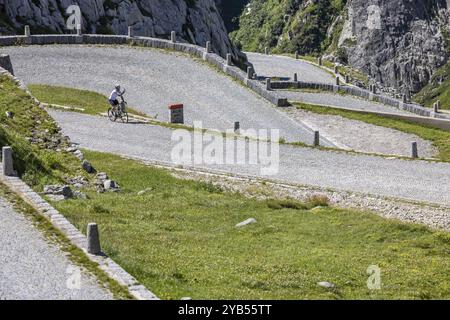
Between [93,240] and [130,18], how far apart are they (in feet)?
181

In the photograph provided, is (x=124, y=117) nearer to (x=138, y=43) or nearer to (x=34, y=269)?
(x=138, y=43)

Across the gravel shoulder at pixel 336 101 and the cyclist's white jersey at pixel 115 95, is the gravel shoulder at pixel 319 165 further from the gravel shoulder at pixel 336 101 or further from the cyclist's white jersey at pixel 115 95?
the gravel shoulder at pixel 336 101

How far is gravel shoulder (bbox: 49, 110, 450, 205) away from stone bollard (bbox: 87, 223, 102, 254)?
13334 millimetres

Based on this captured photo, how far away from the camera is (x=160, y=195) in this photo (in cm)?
2433

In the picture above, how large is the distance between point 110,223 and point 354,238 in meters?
6.61

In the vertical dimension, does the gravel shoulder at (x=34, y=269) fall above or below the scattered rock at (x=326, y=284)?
above

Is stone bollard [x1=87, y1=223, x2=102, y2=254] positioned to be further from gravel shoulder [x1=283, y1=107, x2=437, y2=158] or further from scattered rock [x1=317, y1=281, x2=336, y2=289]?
gravel shoulder [x1=283, y1=107, x2=437, y2=158]

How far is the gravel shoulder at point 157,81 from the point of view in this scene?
42875mm

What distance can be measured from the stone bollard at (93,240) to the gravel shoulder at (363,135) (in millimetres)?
24224

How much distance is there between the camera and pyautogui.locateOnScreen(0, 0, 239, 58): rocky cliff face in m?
59.3

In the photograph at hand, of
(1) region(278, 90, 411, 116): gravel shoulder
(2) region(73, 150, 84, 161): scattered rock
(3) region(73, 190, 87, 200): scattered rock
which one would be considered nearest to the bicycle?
(2) region(73, 150, 84, 161): scattered rock

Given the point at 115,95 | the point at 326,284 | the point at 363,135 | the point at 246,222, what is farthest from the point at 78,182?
the point at 363,135

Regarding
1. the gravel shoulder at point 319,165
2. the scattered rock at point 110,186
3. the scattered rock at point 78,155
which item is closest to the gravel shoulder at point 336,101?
the gravel shoulder at point 319,165
